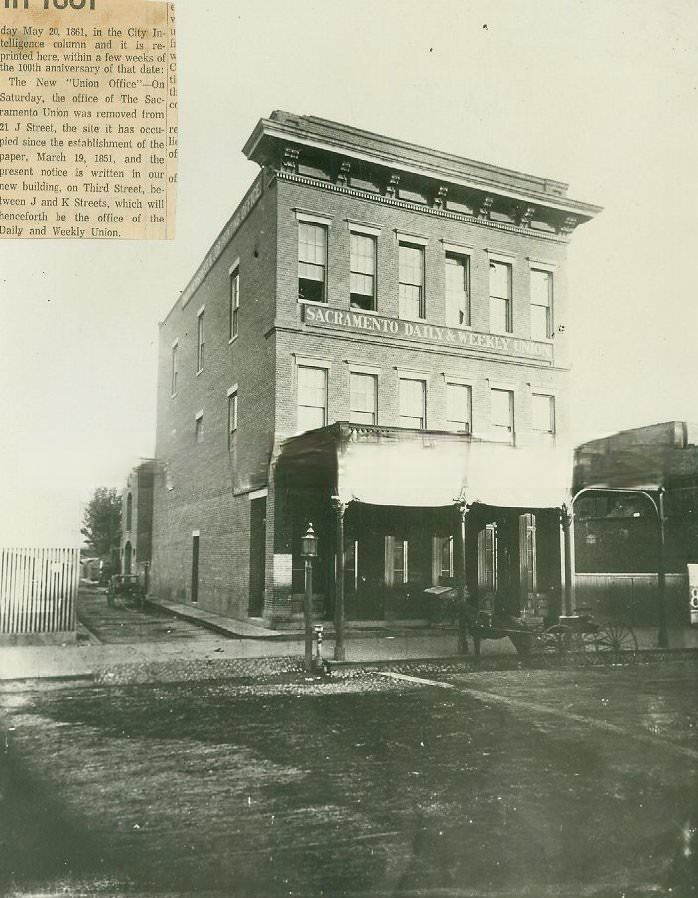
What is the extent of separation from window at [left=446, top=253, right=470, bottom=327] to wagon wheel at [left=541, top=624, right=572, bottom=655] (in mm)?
4412

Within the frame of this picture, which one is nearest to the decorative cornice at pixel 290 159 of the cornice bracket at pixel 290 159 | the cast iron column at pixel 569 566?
the cornice bracket at pixel 290 159

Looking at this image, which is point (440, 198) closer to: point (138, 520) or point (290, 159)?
point (290, 159)

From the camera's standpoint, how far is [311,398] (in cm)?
926

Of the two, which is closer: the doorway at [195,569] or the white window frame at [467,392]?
the white window frame at [467,392]

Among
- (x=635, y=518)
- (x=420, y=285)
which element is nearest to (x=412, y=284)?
(x=420, y=285)

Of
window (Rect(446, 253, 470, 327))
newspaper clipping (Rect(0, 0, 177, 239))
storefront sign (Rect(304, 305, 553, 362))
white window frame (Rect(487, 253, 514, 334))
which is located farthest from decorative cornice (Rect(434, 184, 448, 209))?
newspaper clipping (Rect(0, 0, 177, 239))

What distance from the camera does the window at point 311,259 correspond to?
8.95m

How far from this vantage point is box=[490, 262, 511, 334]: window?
9.20 metres

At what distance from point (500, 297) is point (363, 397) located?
223cm

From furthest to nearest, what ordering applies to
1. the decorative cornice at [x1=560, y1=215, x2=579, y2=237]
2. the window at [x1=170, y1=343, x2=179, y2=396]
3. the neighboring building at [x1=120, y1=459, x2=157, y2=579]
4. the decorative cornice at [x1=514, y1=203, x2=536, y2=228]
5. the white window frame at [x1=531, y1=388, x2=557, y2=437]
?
the neighboring building at [x1=120, y1=459, x2=157, y2=579] → the white window frame at [x1=531, y1=388, x2=557, y2=437] → the window at [x1=170, y1=343, x2=179, y2=396] → the decorative cornice at [x1=514, y1=203, x2=536, y2=228] → the decorative cornice at [x1=560, y1=215, x2=579, y2=237]

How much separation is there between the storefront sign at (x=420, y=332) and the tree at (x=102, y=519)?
3.43m

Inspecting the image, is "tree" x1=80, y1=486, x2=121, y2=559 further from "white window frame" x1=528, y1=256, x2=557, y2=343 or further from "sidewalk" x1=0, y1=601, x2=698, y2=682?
"white window frame" x1=528, y1=256, x2=557, y2=343

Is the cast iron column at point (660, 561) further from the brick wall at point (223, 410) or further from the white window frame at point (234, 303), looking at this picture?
the white window frame at point (234, 303)

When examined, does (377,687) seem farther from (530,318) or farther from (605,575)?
(530,318)
